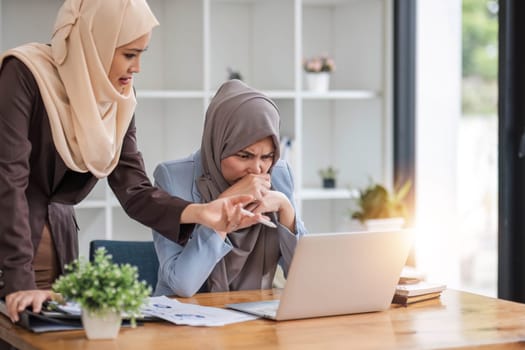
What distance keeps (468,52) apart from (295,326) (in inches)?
123

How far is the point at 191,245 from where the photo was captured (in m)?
2.47

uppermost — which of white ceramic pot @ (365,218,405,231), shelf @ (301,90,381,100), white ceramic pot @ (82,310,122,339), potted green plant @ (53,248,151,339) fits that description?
shelf @ (301,90,381,100)

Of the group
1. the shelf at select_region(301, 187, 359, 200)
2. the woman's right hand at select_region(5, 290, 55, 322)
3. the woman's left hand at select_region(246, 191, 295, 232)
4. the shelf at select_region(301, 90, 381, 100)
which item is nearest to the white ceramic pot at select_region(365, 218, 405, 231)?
→ the shelf at select_region(301, 187, 359, 200)

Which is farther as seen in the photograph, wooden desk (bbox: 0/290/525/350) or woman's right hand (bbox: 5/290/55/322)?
woman's right hand (bbox: 5/290/55/322)

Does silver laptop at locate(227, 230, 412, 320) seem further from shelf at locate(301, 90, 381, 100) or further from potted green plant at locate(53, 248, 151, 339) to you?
Answer: shelf at locate(301, 90, 381, 100)

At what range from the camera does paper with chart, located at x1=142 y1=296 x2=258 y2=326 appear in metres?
2.05

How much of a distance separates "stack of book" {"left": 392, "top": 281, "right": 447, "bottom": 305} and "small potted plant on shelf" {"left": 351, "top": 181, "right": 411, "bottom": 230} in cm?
165

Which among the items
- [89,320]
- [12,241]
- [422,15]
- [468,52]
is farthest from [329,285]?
[468,52]

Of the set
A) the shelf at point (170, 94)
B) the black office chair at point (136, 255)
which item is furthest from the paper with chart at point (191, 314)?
the shelf at point (170, 94)

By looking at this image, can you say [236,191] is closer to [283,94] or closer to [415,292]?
[415,292]

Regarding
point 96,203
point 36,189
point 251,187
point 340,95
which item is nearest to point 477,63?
point 340,95

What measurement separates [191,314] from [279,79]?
2248 mm

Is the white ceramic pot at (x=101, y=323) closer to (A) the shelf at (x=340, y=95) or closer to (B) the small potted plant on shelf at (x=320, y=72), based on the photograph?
(A) the shelf at (x=340, y=95)

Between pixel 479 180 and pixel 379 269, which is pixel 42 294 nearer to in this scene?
pixel 379 269
